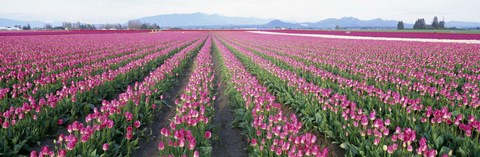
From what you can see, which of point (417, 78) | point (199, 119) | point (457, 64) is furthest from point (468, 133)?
point (457, 64)

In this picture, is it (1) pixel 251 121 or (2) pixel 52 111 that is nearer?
(1) pixel 251 121

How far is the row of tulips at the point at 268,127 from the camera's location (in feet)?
12.7

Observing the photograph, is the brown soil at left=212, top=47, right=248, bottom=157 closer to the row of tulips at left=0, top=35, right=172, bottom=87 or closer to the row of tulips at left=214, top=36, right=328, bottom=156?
the row of tulips at left=214, top=36, right=328, bottom=156

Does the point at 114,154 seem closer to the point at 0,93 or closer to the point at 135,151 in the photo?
the point at 135,151

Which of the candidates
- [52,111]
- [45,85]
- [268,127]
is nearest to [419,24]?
[45,85]

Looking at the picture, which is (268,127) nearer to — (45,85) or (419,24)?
(45,85)

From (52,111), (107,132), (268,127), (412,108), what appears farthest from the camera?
(52,111)

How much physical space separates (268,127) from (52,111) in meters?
3.95

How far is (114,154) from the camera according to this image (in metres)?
4.76

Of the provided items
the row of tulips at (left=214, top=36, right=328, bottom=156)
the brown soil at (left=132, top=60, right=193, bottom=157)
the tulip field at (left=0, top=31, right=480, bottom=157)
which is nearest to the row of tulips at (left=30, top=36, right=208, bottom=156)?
the tulip field at (left=0, top=31, right=480, bottom=157)

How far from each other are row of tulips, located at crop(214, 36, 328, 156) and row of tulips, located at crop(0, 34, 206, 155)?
2852mm

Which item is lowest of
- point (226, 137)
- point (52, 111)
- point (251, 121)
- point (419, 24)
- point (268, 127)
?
point (226, 137)

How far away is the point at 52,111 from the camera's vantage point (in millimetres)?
6102

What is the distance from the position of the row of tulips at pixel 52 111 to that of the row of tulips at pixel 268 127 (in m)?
2.85
